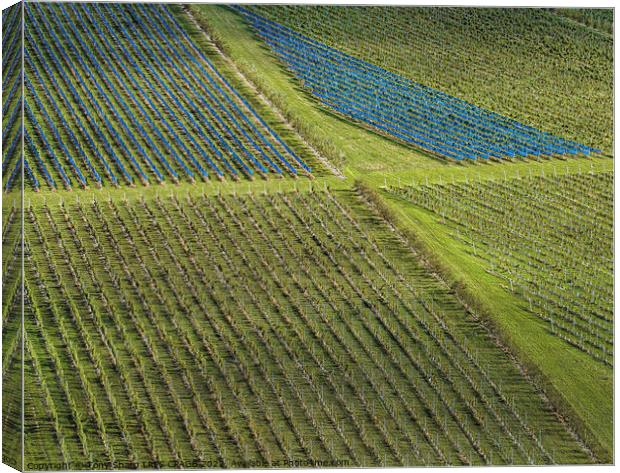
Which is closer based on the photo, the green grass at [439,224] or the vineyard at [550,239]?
the green grass at [439,224]

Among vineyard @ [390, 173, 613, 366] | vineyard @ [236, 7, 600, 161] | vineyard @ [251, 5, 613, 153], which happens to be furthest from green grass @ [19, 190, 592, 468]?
vineyard @ [251, 5, 613, 153]

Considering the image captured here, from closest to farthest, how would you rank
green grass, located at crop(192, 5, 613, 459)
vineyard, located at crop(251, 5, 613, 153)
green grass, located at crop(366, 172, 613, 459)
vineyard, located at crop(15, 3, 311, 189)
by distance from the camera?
green grass, located at crop(366, 172, 613, 459), green grass, located at crop(192, 5, 613, 459), vineyard, located at crop(15, 3, 311, 189), vineyard, located at crop(251, 5, 613, 153)

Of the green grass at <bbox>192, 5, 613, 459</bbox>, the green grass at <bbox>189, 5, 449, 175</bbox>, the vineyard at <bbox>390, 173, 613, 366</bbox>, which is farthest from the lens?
the green grass at <bbox>189, 5, 449, 175</bbox>

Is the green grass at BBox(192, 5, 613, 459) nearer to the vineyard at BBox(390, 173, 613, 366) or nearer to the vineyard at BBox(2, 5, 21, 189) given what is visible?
the vineyard at BBox(390, 173, 613, 366)

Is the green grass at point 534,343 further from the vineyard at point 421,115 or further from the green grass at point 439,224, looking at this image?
the vineyard at point 421,115

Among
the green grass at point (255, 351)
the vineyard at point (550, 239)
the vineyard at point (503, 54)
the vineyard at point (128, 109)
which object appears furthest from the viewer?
the vineyard at point (503, 54)

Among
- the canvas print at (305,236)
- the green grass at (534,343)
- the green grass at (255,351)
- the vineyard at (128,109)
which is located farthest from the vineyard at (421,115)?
the green grass at (255,351)

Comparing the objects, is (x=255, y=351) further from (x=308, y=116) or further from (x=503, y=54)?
(x=503, y=54)

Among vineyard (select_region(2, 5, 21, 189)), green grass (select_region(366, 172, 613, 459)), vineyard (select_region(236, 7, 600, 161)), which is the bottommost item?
green grass (select_region(366, 172, 613, 459))
